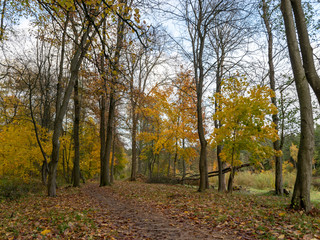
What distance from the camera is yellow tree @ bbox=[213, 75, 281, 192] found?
8.66 meters

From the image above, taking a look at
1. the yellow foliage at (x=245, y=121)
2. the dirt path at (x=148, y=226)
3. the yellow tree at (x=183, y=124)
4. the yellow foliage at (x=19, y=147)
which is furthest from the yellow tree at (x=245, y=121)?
the yellow foliage at (x=19, y=147)

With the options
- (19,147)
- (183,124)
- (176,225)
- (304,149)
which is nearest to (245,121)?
(304,149)

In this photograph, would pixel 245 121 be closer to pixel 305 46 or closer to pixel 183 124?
pixel 305 46

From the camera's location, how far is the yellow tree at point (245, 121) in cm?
866

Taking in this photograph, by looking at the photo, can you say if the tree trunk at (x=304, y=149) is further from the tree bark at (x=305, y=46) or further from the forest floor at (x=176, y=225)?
the tree bark at (x=305, y=46)

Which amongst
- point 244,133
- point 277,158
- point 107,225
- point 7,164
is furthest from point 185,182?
point 107,225

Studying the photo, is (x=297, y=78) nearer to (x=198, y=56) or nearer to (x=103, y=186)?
(x=198, y=56)

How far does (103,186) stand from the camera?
45.1 feet

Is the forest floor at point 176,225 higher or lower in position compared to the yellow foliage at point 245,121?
lower

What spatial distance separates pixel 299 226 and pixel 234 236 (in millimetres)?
1286

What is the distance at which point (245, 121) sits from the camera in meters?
8.77

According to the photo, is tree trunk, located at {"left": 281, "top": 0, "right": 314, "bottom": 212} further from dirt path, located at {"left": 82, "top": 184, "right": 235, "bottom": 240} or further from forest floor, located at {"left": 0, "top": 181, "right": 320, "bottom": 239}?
dirt path, located at {"left": 82, "top": 184, "right": 235, "bottom": 240}

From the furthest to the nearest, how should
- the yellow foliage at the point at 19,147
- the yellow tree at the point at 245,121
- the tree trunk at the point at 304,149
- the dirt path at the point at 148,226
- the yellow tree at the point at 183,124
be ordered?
the yellow tree at the point at 183,124 → the yellow foliage at the point at 19,147 → the yellow tree at the point at 245,121 → the tree trunk at the point at 304,149 → the dirt path at the point at 148,226

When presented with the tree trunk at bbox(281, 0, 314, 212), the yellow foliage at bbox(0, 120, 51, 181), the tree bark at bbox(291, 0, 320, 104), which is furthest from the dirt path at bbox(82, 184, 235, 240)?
the yellow foliage at bbox(0, 120, 51, 181)
